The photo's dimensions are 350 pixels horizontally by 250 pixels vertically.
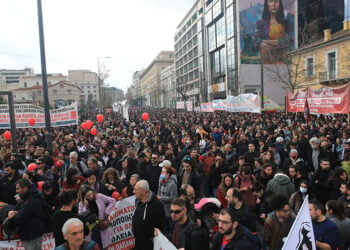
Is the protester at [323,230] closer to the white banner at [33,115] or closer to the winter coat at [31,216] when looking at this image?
the winter coat at [31,216]

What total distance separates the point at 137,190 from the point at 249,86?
149ft

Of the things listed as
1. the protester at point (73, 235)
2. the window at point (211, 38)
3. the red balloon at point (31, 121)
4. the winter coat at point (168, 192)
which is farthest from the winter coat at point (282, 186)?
the window at point (211, 38)

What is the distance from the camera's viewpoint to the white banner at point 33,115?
10.2 metres

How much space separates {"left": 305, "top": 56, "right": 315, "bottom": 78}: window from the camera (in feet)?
96.4

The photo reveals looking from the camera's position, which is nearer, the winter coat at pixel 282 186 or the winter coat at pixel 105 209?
the winter coat at pixel 105 209

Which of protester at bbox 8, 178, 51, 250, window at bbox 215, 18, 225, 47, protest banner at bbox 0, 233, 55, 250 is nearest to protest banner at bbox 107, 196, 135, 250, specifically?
protest banner at bbox 0, 233, 55, 250

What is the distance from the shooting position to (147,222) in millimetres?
3887

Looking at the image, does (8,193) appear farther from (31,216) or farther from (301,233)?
(301,233)

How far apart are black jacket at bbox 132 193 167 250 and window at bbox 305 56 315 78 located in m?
29.3

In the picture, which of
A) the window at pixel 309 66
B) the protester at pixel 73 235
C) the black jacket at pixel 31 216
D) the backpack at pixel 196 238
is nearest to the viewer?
the protester at pixel 73 235

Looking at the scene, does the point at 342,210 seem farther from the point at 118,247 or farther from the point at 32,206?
the point at 32,206

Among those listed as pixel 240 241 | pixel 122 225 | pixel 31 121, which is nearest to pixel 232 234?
pixel 240 241

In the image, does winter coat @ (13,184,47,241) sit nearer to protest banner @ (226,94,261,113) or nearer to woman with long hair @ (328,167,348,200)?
woman with long hair @ (328,167,348,200)

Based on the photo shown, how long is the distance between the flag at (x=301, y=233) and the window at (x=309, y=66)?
29.6 meters
